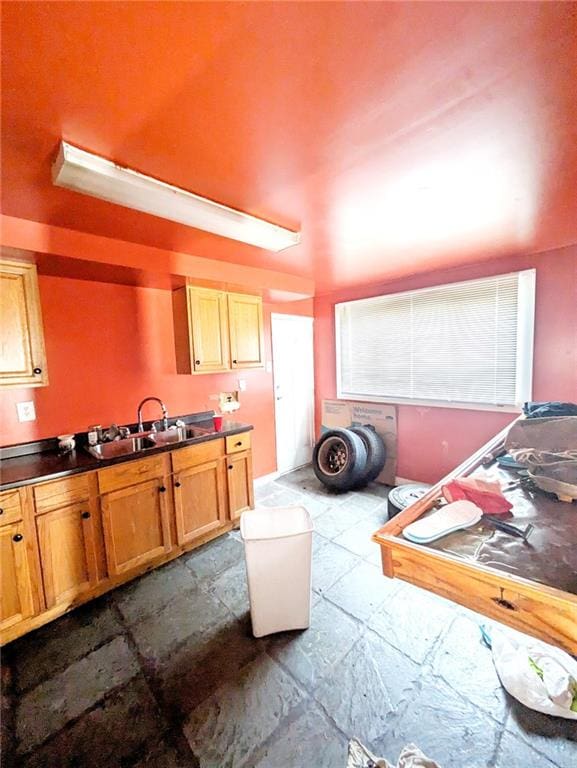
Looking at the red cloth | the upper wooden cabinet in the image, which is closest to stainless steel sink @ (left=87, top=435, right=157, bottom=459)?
the upper wooden cabinet

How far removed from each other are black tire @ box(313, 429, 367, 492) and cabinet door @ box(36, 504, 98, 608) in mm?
2232

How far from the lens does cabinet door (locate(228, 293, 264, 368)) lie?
2.88m

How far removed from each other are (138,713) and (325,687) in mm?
836

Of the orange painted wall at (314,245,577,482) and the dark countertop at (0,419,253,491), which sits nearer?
the dark countertop at (0,419,253,491)

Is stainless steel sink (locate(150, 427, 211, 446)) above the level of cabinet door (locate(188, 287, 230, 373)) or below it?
below

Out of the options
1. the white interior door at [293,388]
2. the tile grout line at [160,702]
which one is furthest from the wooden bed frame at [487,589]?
the white interior door at [293,388]

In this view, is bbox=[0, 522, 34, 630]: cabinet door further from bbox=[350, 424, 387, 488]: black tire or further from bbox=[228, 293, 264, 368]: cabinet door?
bbox=[350, 424, 387, 488]: black tire

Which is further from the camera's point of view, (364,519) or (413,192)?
(364,519)

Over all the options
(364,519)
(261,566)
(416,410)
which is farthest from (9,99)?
(416,410)

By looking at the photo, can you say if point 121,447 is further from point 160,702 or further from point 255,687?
point 255,687

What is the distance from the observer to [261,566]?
1.65m

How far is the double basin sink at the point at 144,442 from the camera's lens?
2.23 meters

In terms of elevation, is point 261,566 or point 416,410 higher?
point 416,410

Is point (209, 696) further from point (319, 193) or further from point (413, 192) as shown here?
point (413, 192)
